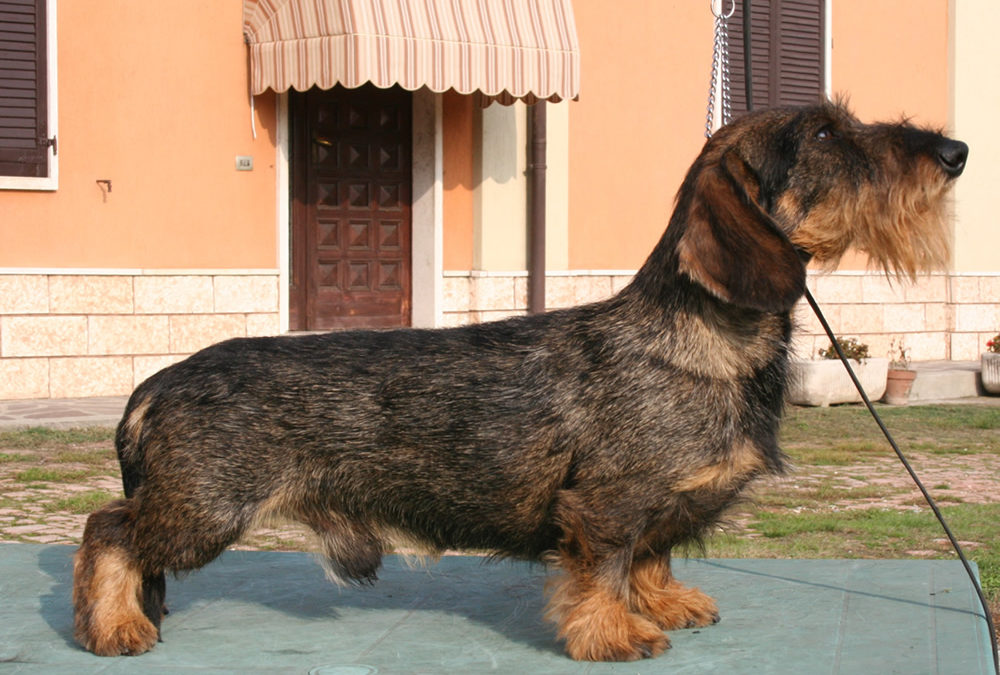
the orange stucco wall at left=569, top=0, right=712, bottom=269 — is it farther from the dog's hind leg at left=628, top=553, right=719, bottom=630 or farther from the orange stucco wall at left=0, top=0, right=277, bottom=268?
the dog's hind leg at left=628, top=553, right=719, bottom=630

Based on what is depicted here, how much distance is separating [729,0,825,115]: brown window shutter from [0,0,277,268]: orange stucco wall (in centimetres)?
757

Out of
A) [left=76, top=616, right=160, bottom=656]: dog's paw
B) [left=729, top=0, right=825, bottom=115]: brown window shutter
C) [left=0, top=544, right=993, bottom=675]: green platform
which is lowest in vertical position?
[left=0, top=544, right=993, bottom=675]: green platform

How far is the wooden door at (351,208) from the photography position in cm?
1598

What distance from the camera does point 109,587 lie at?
4.38m

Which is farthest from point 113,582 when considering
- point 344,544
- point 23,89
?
point 23,89

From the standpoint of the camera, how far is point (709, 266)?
4121 millimetres

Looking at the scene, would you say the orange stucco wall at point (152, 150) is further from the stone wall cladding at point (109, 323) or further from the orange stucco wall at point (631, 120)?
the orange stucco wall at point (631, 120)

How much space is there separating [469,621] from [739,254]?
6.07 ft

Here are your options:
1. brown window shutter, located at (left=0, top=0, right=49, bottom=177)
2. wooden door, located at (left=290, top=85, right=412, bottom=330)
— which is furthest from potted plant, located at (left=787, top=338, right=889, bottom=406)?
brown window shutter, located at (left=0, top=0, right=49, bottom=177)

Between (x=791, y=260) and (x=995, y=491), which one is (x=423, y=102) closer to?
(x=995, y=491)

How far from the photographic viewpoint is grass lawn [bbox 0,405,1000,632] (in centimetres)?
777

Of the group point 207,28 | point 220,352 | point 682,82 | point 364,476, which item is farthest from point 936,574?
point 682,82

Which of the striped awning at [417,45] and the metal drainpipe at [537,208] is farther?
the metal drainpipe at [537,208]

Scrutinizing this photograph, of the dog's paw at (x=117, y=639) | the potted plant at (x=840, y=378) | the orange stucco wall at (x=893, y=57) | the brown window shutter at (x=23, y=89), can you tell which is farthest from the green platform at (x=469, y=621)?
the orange stucco wall at (x=893, y=57)
